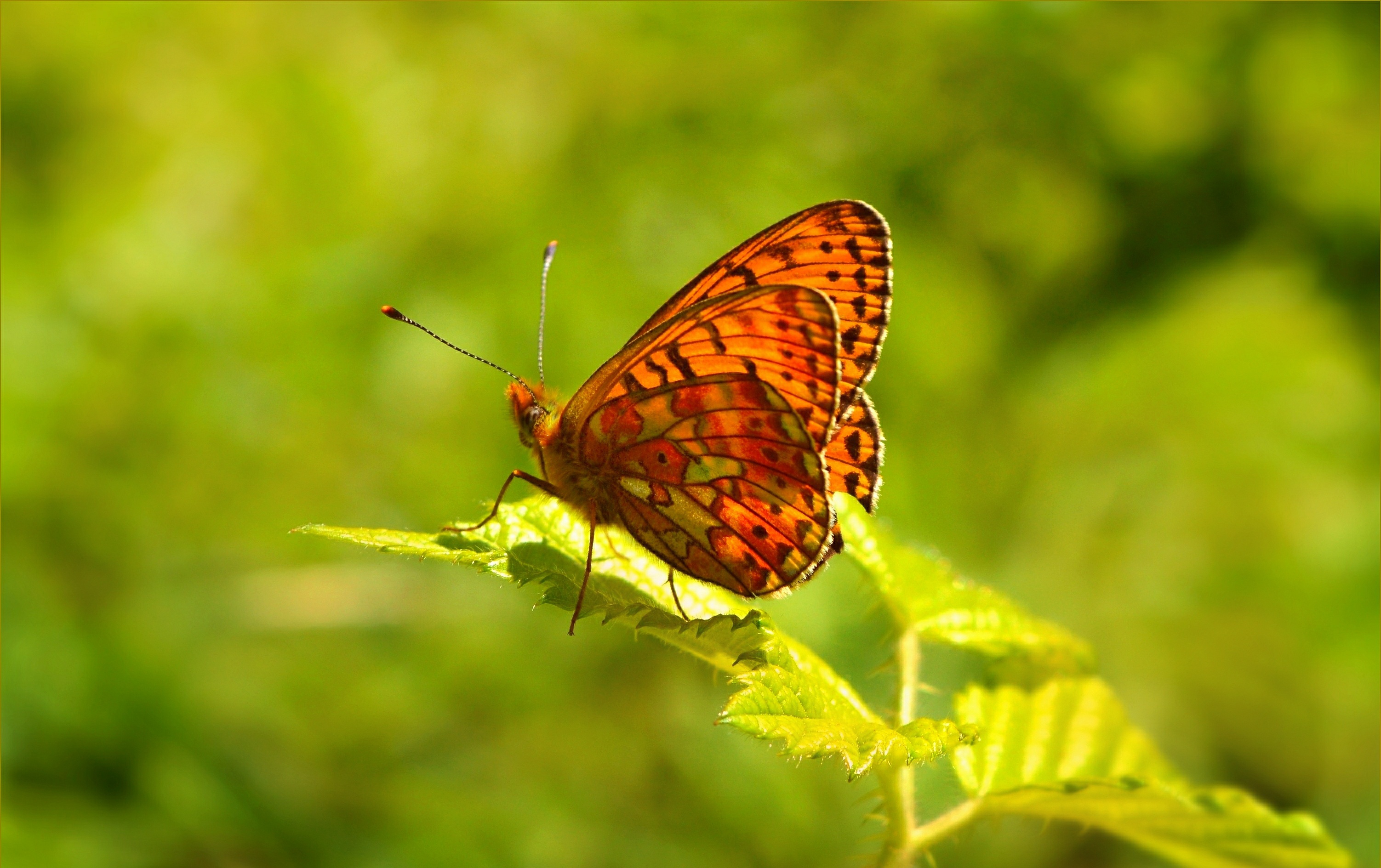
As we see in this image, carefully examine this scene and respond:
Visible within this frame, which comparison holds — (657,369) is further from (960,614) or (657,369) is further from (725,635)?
(960,614)

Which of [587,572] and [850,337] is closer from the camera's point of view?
[587,572]

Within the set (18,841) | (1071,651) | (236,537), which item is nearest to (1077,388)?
(1071,651)

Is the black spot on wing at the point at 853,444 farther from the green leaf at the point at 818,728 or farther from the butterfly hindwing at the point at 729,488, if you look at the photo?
the green leaf at the point at 818,728

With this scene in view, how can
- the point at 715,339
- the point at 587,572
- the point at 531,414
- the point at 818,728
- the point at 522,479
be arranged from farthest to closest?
the point at 531,414 < the point at 522,479 < the point at 715,339 < the point at 587,572 < the point at 818,728

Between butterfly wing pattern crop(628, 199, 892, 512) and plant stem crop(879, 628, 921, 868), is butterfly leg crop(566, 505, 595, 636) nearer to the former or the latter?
butterfly wing pattern crop(628, 199, 892, 512)

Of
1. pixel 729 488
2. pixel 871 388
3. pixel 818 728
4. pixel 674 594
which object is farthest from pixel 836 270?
pixel 871 388

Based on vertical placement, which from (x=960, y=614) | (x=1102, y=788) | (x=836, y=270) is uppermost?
(x=836, y=270)

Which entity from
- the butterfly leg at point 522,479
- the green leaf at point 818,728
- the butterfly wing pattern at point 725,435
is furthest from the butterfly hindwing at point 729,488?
the green leaf at point 818,728
